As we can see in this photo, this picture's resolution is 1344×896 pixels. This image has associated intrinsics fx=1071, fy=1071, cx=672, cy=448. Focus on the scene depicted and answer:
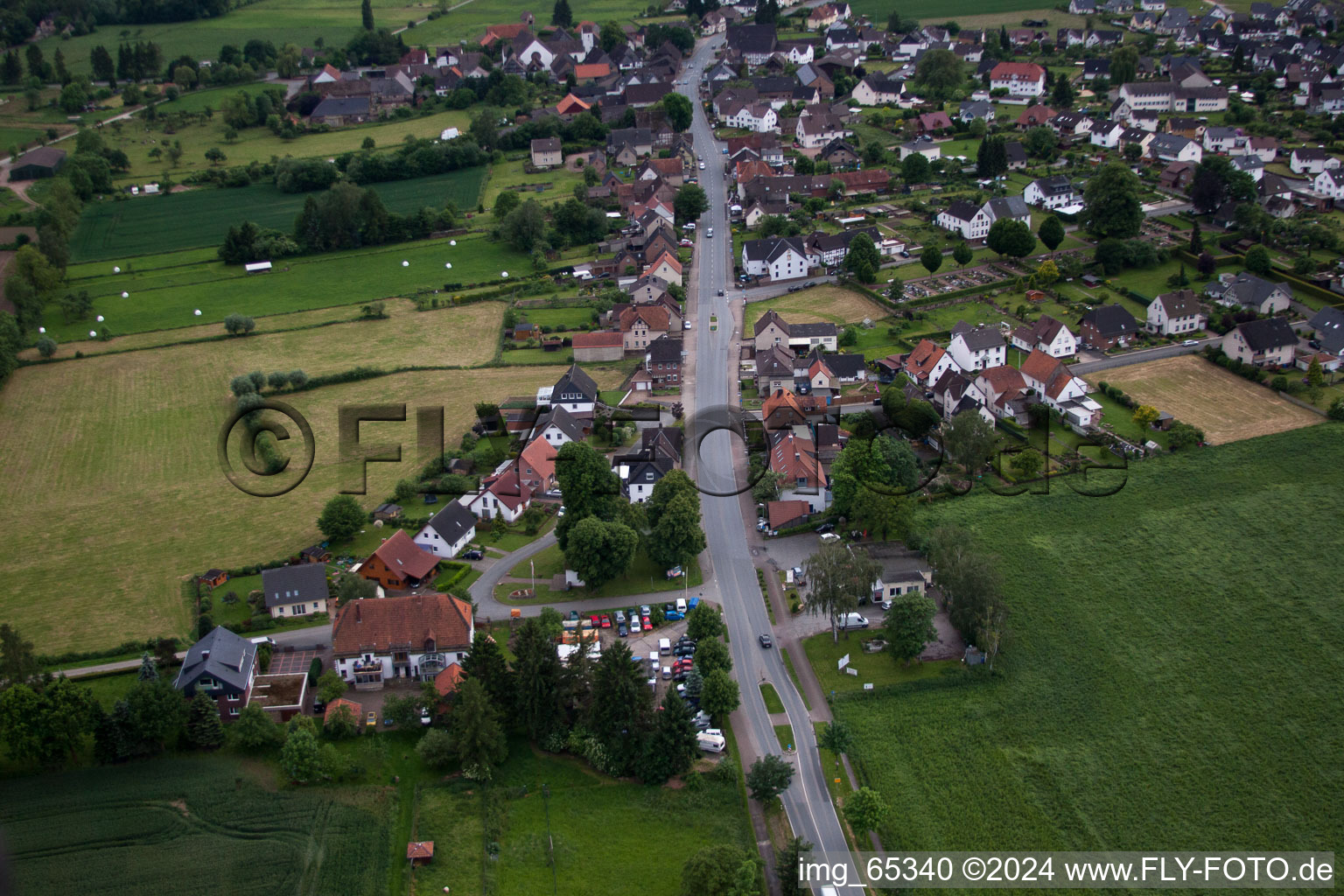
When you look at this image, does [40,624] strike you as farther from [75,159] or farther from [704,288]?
[75,159]

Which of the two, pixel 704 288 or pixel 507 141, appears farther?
pixel 507 141

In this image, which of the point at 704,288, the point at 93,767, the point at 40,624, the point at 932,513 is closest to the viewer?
the point at 93,767

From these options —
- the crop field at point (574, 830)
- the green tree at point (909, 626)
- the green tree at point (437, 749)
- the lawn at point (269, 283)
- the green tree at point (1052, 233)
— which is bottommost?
the crop field at point (574, 830)

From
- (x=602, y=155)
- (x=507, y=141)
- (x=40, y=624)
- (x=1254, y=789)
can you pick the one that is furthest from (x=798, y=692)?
(x=507, y=141)

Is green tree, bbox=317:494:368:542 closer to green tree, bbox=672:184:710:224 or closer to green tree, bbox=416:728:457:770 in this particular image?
green tree, bbox=416:728:457:770

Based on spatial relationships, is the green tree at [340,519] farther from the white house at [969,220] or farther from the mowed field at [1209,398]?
the white house at [969,220]

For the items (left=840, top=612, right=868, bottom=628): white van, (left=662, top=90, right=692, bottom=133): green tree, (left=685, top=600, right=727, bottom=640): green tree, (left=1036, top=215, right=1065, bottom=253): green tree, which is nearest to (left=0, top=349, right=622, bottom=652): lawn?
(left=685, top=600, right=727, bottom=640): green tree

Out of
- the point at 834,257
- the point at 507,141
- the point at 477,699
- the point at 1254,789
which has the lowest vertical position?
the point at 1254,789

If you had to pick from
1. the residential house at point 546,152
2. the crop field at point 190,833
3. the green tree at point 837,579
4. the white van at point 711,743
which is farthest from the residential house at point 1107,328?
the residential house at point 546,152
